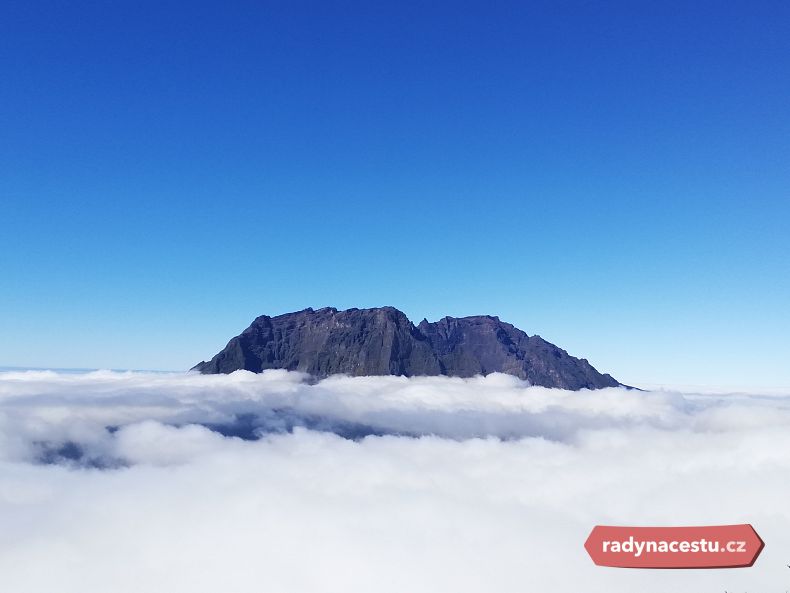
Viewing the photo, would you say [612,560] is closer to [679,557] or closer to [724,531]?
[679,557]

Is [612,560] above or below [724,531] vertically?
below

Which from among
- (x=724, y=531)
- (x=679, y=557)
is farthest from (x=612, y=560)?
(x=724, y=531)
